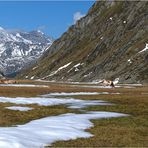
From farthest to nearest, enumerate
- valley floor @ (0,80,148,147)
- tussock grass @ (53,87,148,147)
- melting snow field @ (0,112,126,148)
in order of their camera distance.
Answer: valley floor @ (0,80,148,147)
tussock grass @ (53,87,148,147)
melting snow field @ (0,112,126,148)

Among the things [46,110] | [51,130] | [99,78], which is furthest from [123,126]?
[99,78]

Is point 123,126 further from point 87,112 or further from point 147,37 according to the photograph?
point 147,37

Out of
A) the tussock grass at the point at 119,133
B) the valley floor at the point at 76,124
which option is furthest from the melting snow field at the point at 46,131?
the tussock grass at the point at 119,133

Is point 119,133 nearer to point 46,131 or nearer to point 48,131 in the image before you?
point 48,131

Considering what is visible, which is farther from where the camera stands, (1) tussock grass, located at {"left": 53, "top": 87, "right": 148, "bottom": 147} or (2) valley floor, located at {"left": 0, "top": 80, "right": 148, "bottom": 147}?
(2) valley floor, located at {"left": 0, "top": 80, "right": 148, "bottom": 147}

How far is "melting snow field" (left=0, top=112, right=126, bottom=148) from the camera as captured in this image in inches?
1049

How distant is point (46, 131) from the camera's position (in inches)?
1245

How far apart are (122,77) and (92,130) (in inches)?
4989

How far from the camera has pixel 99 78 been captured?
183 metres

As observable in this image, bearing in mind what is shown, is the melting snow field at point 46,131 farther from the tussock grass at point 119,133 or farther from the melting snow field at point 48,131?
the tussock grass at point 119,133

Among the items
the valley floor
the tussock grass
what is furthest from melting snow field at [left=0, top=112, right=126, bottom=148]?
the tussock grass

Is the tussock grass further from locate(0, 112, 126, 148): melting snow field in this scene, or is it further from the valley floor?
locate(0, 112, 126, 148): melting snow field

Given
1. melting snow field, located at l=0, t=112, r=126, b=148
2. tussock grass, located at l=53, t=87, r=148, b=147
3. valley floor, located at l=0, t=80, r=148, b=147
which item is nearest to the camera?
melting snow field, located at l=0, t=112, r=126, b=148

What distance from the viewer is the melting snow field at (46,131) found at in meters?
26.6
